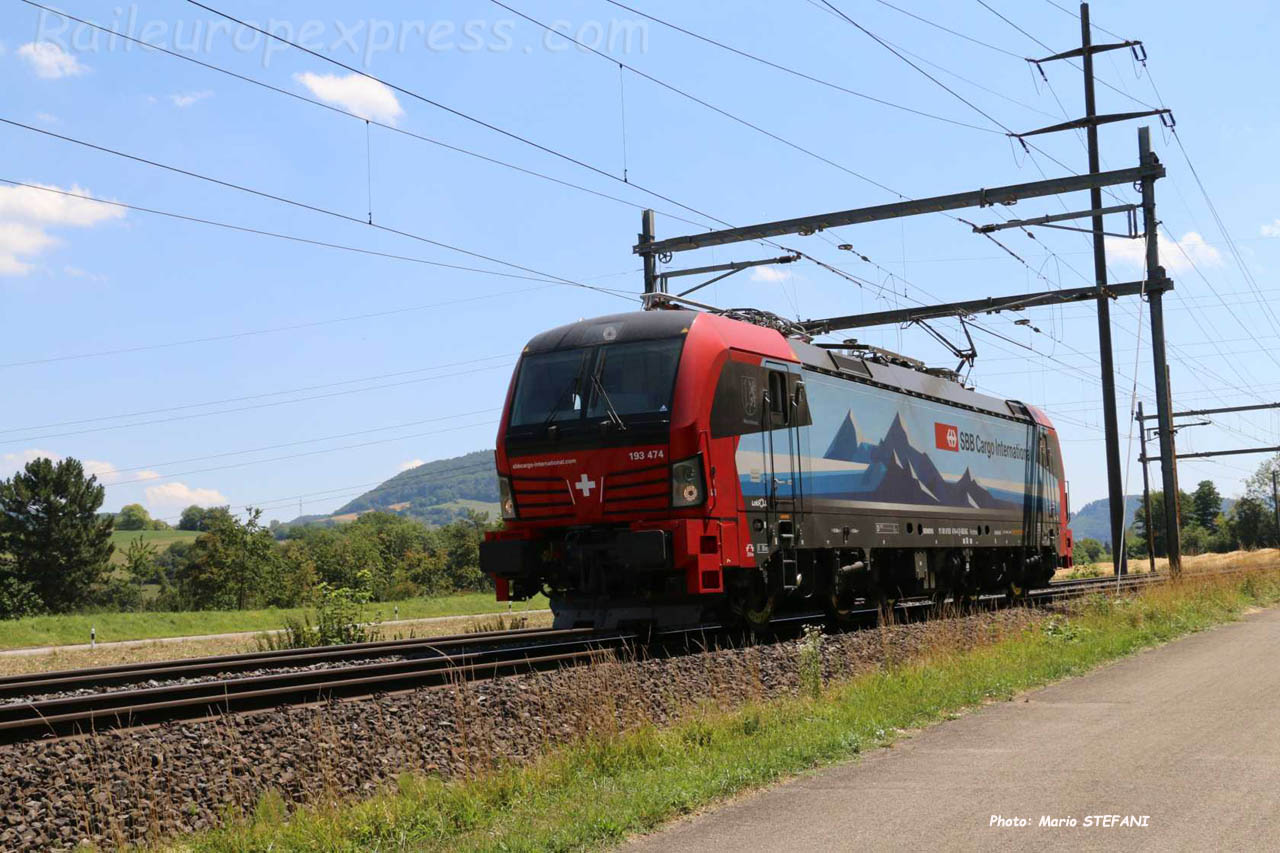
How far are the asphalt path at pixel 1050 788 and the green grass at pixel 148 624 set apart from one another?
22899 mm

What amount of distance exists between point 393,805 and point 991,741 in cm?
441

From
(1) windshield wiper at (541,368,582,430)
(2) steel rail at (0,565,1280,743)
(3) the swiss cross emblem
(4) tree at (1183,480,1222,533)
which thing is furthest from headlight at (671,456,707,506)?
(4) tree at (1183,480,1222,533)

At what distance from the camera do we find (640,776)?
27.6 feet

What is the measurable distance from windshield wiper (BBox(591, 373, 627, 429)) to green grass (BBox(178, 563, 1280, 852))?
402 cm

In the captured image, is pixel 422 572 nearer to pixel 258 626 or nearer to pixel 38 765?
pixel 258 626

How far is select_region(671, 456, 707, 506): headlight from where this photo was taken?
13922 millimetres

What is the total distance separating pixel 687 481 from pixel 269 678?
16.5 feet

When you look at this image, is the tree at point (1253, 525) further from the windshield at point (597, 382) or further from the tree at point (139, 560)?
the windshield at point (597, 382)

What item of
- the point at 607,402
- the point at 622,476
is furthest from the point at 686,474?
the point at 607,402

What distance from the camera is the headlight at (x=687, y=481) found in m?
13.9

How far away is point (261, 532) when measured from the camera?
88.5m

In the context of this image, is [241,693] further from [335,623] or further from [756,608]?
[335,623]

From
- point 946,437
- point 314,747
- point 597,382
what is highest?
point 597,382

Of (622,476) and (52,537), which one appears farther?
(52,537)
